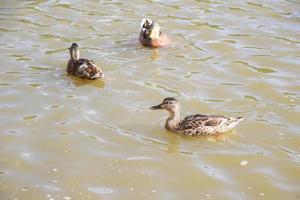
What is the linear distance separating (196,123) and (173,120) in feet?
1.22

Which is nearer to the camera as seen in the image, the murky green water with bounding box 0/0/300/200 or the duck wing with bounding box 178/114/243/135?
the murky green water with bounding box 0/0/300/200

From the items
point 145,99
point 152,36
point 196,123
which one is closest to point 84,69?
point 145,99

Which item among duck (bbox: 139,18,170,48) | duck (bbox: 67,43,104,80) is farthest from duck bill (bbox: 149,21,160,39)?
duck (bbox: 67,43,104,80)

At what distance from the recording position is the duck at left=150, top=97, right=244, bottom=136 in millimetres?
8133

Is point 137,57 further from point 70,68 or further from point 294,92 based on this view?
point 294,92

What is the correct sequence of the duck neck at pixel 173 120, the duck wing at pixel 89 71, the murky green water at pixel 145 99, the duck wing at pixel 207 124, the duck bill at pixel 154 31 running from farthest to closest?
the duck bill at pixel 154 31 < the duck wing at pixel 89 71 < the duck neck at pixel 173 120 < the duck wing at pixel 207 124 < the murky green water at pixel 145 99

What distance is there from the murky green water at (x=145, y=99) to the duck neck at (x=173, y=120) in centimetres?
17

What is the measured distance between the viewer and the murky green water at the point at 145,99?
7.25m

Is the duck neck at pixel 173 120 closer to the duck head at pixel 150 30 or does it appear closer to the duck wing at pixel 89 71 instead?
the duck wing at pixel 89 71

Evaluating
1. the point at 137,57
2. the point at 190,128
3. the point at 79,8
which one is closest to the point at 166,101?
the point at 190,128

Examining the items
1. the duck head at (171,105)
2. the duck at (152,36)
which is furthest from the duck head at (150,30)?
the duck head at (171,105)

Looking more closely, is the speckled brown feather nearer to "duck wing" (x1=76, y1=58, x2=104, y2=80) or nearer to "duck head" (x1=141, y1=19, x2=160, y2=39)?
"duck wing" (x1=76, y1=58, x2=104, y2=80)

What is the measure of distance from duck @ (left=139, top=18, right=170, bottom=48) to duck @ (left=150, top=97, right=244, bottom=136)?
10.2 ft

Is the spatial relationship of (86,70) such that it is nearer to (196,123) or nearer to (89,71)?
(89,71)
